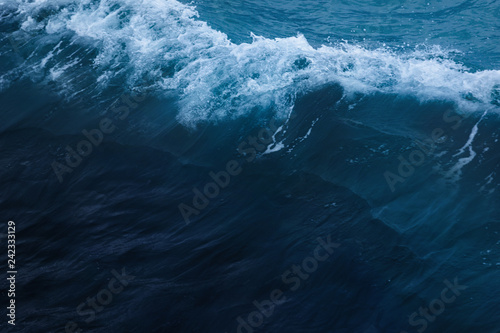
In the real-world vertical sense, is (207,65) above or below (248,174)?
above

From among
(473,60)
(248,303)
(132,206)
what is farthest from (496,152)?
(132,206)

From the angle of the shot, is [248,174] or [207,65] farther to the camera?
[207,65]

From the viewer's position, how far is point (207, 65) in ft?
36.9

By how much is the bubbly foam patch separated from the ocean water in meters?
0.05

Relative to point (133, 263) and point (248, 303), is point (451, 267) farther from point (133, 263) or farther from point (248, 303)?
point (133, 263)

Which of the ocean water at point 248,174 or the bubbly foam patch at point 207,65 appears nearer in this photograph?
the ocean water at point 248,174

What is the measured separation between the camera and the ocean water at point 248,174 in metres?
6.89

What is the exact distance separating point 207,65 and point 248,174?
346cm

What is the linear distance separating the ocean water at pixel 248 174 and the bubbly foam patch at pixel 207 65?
5cm

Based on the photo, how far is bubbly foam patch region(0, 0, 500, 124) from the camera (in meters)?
10.2

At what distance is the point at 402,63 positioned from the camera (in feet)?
35.2

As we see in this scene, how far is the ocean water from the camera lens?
689 centimetres

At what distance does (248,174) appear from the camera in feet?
29.3

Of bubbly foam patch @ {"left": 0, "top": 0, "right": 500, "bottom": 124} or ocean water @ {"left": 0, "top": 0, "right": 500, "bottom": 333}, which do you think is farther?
bubbly foam patch @ {"left": 0, "top": 0, "right": 500, "bottom": 124}
